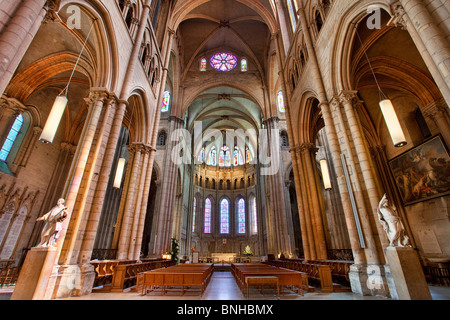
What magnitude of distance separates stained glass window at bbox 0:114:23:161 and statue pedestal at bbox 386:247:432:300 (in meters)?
16.4

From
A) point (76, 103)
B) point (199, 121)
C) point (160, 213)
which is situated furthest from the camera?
point (199, 121)

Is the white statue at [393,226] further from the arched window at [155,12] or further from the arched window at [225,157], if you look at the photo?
the arched window at [225,157]

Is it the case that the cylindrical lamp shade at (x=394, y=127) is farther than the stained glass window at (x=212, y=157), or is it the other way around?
the stained glass window at (x=212, y=157)

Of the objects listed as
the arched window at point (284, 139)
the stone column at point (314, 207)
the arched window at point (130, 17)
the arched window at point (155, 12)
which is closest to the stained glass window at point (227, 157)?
the arched window at point (284, 139)

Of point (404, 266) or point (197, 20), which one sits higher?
point (197, 20)

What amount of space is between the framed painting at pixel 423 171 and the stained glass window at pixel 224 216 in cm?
2173

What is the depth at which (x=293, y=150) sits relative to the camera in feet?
36.1

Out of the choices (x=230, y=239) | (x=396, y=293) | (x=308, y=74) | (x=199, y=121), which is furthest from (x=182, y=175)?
(x=396, y=293)

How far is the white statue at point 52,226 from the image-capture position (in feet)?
15.1

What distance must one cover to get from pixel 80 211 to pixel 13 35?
4.12 meters

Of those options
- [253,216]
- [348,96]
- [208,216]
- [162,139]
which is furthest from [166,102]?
[253,216]

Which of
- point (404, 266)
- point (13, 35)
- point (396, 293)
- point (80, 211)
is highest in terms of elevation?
point (13, 35)

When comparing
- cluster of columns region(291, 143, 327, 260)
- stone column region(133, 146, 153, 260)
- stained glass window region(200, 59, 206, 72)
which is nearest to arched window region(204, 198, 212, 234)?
stained glass window region(200, 59, 206, 72)
